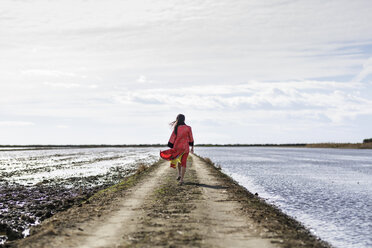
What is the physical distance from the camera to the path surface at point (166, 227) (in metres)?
9.13

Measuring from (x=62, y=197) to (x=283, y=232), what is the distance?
1275 centimetres

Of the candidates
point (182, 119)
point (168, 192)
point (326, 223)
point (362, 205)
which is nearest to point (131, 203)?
point (168, 192)

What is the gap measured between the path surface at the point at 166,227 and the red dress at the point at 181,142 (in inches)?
148

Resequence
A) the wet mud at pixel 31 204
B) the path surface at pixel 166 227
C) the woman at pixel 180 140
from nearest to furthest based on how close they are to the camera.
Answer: the path surface at pixel 166 227
the wet mud at pixel 31 204
the woman at pixel 180 140

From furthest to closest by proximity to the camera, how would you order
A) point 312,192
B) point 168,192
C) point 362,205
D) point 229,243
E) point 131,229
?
1. point 312,192
2. point 362,205
3. point 168,192
4. point 131,229
5. point 229,243

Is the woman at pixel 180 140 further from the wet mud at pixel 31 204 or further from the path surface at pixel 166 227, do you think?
the wet mud at pixel 31 204

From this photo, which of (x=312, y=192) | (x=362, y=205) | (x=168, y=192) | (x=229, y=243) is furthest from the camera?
(x=312, y=192)

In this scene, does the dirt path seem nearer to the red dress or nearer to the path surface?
the path surface

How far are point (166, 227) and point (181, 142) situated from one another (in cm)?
900

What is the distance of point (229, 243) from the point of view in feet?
29.6

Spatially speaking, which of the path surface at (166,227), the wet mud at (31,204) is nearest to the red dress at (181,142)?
the path surface at (166,227)

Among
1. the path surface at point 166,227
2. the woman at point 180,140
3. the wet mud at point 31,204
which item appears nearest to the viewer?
the path surface at point 166,227

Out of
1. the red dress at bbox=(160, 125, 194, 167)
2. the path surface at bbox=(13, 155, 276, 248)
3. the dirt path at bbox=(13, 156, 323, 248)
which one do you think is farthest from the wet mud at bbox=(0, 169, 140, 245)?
the red dress at bbox=(160, 125, 194, 167)

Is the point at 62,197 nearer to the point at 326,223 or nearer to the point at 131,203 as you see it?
the point at 131,203
